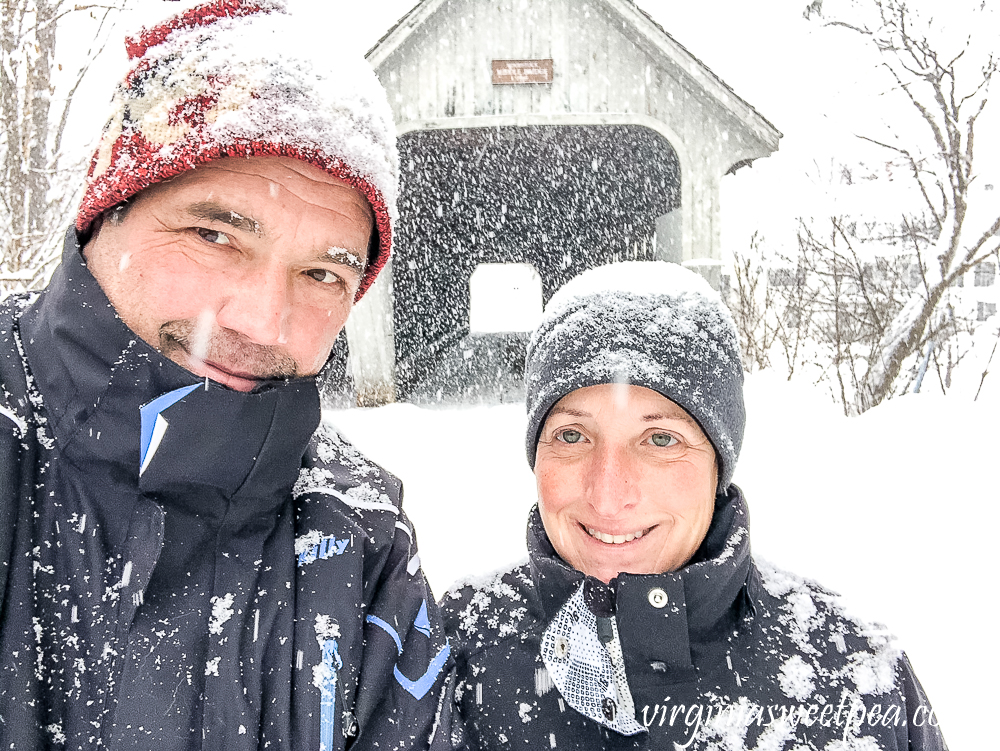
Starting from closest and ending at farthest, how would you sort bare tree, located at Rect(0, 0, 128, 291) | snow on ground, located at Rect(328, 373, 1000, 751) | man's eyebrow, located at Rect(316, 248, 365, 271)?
man's eyebrow, located at Rect(316, 248, 365, 271)
snow on ground, located at Rect(328, 373, 1000, 751)
bare tree, located at Rect(0, 0, 128, 291)

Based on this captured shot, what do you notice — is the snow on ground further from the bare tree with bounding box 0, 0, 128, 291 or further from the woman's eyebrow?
the bare tree with bounding box 0, 0, 128, 291

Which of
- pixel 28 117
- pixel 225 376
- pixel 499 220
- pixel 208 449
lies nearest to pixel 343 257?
pixel 225 376

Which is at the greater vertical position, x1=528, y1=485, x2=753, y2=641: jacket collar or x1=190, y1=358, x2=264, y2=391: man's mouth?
x1=190, y1=358, x2=264, y2=391: man's mouth

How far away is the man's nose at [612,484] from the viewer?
154 centimetres

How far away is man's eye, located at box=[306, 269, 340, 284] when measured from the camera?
1430 millimetres

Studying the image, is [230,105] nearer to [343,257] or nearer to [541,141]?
[343,257]

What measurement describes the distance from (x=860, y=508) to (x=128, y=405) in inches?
170

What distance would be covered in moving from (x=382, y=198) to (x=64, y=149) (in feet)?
21.8

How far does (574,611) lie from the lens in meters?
1.54

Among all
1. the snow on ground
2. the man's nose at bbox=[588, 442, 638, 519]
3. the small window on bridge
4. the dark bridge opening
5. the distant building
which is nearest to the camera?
the man's nose at bbox=[588, 442, 638, 519]

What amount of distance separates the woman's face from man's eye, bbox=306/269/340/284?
584 mm

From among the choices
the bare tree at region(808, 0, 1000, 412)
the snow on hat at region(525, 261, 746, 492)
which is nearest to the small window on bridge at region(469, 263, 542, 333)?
the bare tree at region(808, 0, 1000, 412)

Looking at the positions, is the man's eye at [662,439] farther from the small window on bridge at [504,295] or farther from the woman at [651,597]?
the small window on bridge at [504,295]

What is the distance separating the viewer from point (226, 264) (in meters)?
1.33
